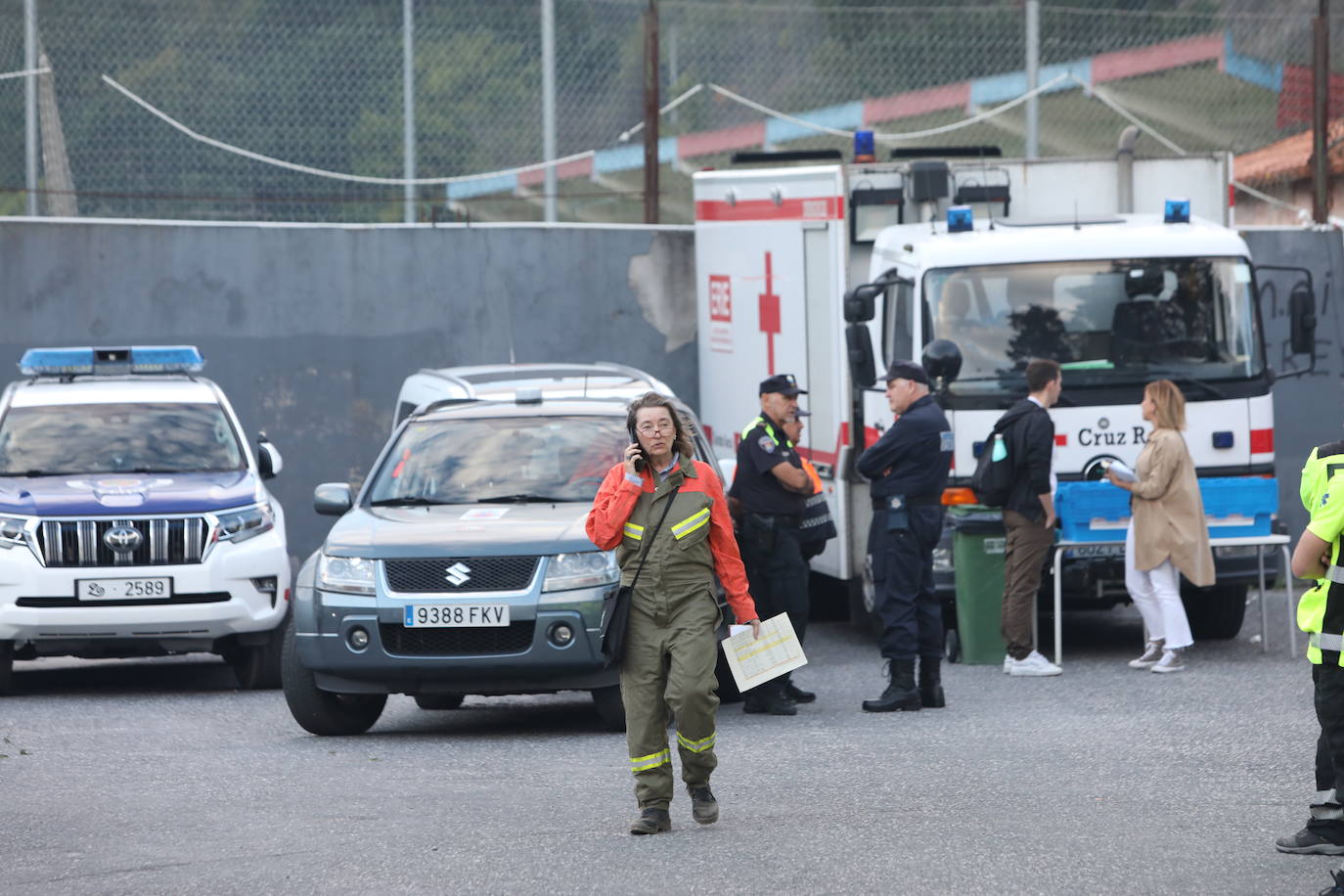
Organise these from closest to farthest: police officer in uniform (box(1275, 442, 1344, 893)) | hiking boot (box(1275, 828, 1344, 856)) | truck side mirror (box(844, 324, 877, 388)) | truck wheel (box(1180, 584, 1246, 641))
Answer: police officer in uniform (box(1275, 442, 1344, 893))
hiking boot (box(1275, 828, 1344, 856))
truck side mirror (box(844, 324, 877, 388))
truck wheel (box(1180, 584, 1246, 641))

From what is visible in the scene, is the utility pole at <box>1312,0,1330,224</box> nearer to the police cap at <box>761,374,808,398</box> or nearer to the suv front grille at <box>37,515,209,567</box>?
the police cap at <box>761,374,808,398</box>

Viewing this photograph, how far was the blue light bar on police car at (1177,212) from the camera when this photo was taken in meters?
13.1

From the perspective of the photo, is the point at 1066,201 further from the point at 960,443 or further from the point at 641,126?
the point at 641,126

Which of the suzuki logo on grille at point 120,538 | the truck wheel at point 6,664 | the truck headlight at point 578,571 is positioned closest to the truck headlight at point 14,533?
the suzuki logo on grille at point 120,538

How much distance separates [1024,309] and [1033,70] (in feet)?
18.1

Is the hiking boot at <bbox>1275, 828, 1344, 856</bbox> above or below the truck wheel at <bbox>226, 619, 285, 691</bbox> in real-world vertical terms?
above

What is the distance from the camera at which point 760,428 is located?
35.0 ft

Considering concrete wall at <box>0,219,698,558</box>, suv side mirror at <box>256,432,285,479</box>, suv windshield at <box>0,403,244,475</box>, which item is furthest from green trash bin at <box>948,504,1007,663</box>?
concrete wall at <box>0,219,698,558</box>

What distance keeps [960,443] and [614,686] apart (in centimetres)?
353

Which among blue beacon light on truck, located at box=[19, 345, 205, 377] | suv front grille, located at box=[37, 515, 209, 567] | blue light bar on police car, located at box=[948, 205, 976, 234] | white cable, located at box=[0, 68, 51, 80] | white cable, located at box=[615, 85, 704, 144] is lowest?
suv front grille, located at box=[37, 515, 209, 567]

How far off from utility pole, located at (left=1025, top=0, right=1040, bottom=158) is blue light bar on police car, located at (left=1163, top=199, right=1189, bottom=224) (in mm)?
4417

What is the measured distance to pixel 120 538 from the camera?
11.6 m

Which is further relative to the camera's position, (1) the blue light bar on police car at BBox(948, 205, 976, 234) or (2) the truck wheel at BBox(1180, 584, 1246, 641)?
(2) the truck wheel at BBox(1180, 584, 1246, 641)

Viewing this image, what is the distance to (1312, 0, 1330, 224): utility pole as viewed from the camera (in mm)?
17266
